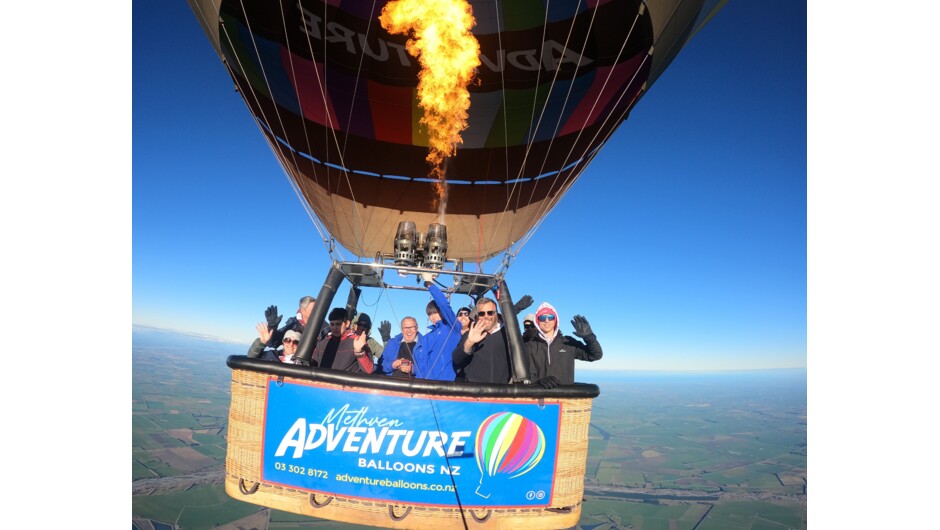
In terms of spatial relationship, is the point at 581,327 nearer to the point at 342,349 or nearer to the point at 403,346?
the point at 403,346

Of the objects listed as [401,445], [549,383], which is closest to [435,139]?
[549,383]

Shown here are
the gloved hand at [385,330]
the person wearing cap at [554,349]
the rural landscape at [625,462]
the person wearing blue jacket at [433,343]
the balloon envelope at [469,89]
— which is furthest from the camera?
the rural landscape at [625,462]

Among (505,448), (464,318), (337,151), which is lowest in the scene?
(505,448)

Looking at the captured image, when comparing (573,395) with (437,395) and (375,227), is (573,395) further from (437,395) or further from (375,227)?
(375,227)

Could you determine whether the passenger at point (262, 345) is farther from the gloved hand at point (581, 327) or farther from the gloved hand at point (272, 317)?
the gloved hand at point (581, 327)

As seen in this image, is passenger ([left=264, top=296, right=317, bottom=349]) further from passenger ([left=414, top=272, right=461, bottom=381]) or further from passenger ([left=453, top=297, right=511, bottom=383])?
passenger ([left=453, top=297, right=511, bottom=383])

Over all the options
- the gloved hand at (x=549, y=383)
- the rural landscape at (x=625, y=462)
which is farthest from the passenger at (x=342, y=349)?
the rural landscape at (x=625, y=462)

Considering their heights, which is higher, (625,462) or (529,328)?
(529,328)
